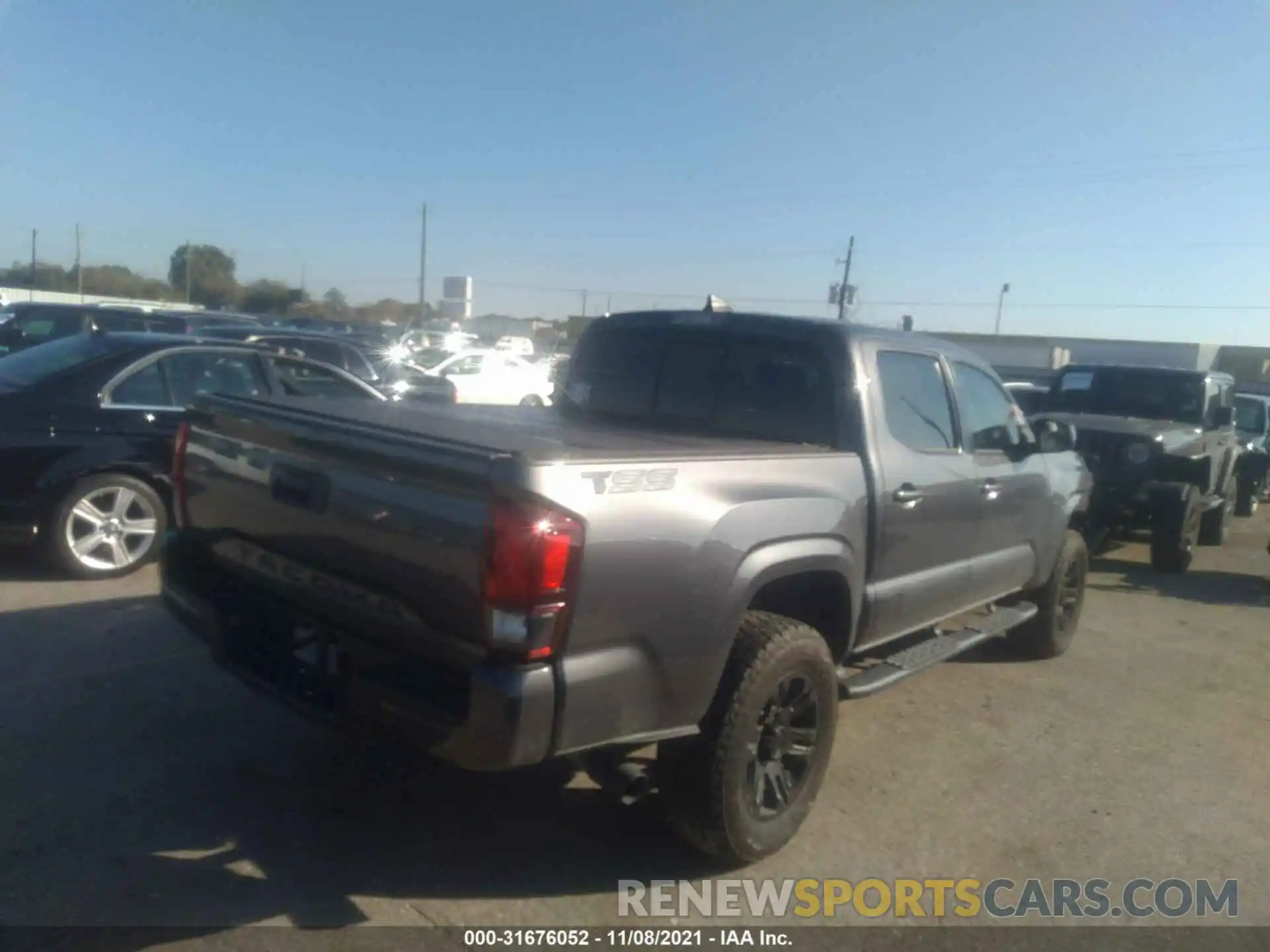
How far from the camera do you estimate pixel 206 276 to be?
7019cm

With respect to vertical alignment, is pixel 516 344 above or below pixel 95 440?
above

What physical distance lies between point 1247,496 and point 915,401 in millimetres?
12118

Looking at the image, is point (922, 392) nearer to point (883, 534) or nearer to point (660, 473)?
point (883, 534)

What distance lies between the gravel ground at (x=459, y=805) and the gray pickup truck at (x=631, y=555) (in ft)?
1.63

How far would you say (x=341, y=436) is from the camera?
3.33 meters

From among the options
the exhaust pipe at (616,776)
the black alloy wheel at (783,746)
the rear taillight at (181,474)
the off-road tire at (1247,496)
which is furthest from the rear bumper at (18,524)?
the off-road tire at (1247,496)

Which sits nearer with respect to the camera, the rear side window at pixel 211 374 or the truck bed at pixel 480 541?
the truck bed at pixel 480 541

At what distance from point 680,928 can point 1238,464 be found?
13149 millimetres

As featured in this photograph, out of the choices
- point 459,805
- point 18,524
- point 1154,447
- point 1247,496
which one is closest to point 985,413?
point 459,805

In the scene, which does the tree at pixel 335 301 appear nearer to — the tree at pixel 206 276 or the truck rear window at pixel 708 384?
the tree at pixel 206 276

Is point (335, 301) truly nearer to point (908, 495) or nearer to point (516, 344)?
point (516, 344)

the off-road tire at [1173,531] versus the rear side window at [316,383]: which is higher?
the rear side window at [316,383]

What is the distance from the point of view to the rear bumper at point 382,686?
2.83m

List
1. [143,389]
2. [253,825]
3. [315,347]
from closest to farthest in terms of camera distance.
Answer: [253,825], [143,389], [315,347]
